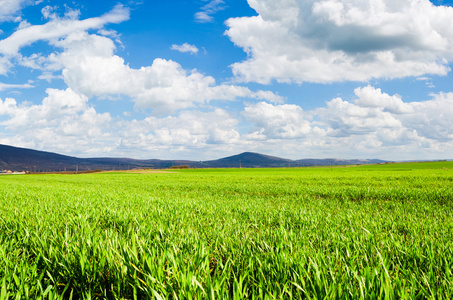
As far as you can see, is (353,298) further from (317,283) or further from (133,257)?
(133,257)

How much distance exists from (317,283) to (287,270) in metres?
0.40

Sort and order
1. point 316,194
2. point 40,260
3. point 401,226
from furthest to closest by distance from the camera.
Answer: point 316,194, point 401,226, point 40,260

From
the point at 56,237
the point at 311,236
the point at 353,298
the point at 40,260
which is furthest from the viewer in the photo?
the point at 311,236

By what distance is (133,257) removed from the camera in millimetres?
2588

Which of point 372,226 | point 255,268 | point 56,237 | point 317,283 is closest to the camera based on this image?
point 317,283

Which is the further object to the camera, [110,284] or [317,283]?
[110,284]

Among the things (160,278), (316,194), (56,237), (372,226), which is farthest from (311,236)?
(316,194)

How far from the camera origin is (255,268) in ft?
8.72

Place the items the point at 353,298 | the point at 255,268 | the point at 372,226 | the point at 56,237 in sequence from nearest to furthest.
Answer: the point at 353,298 → the point at 255,268 → the point at 56,237 → the point at 372,226

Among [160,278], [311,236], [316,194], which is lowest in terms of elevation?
[316,194]

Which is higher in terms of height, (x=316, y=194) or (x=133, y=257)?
(x=133, y=257)

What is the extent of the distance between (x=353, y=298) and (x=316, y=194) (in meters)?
15.0

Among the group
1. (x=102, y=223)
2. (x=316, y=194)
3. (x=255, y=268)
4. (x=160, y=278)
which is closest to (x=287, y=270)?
(x=255, y=268)

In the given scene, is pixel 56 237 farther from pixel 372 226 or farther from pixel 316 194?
pixel 316 194
